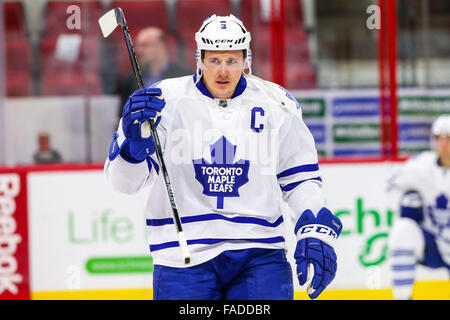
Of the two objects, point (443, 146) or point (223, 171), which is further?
point (443, 146)

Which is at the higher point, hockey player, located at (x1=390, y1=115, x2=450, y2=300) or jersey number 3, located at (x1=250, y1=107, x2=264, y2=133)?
jersey number 3, located at (x1=250, y1=107, x2=264, y2=133)

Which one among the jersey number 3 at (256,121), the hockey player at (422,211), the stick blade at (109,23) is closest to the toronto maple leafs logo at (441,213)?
the hockey player at (422,211)

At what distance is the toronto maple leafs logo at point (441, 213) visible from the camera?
4.97m

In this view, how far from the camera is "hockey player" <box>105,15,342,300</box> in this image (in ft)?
8.85

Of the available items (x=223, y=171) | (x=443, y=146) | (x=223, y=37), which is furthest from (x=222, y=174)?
(x=443, y=146)

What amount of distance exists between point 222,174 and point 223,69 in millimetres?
269

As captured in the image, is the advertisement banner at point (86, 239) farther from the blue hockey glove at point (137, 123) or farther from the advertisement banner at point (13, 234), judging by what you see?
the blue hockey glove at point (137, 123)

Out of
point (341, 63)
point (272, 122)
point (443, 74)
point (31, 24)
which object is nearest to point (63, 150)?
point (31, 24)

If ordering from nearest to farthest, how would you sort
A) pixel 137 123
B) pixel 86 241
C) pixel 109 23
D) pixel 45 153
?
pixel 137 123 → pixel 109 23 → pixel 86 241 → pixel 45 153

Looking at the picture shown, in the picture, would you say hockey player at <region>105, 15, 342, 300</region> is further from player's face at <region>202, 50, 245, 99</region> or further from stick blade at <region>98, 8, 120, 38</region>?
stick blade at <region>98, 8, 120, 38</region>

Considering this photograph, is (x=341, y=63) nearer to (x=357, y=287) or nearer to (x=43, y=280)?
(x=357, y=287)

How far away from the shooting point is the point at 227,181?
2719 millimetres

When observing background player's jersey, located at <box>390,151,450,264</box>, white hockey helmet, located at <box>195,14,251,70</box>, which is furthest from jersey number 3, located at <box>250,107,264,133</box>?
background player's jersey, located at <box>390,151,450,264</box>

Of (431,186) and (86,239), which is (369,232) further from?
(86,239)
